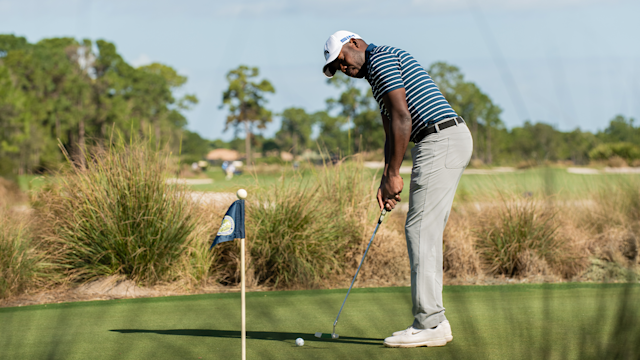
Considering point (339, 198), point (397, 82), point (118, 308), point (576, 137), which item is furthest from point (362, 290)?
point (576, 137)

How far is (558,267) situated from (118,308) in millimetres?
5069

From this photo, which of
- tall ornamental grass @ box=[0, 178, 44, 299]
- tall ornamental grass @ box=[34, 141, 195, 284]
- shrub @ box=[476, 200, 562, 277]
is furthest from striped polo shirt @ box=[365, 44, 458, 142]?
tall ornamental grass @ box=[0, 178, 44, 299]

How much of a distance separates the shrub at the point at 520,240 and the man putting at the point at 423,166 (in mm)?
3625

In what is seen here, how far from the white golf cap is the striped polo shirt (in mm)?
174

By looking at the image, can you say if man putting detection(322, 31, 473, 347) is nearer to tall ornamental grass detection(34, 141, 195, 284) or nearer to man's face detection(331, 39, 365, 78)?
man's face detection(331, 39, 365, 78)

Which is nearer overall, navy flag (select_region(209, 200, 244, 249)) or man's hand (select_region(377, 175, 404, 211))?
navy flag (select_region(209, 200, 244, 249))

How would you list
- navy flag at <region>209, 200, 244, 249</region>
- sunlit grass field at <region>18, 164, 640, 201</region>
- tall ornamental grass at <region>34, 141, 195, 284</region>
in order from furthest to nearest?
1. sunlit grass field at <region>18, 164, 640, 201</region>
2. tall ornamental grass at <region>34, 141, 195, 284</region>
3. navy flag at <region>209, 200, 244, 249</region>

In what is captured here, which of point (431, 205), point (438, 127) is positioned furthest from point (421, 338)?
point (438, 127)

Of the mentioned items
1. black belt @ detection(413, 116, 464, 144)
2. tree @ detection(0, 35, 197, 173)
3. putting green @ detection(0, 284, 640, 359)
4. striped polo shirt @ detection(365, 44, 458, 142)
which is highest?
tree @ detection(0, 35, 197, 173)

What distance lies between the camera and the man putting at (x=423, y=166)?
343 cm

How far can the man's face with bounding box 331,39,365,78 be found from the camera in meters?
3.51

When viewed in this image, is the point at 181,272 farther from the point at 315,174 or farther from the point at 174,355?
the point at 174,355

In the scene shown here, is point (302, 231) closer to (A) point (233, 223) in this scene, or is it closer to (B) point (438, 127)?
(B) point (438, 127)

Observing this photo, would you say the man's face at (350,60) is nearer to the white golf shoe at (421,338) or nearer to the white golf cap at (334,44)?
the white golf cap at (334,44)
